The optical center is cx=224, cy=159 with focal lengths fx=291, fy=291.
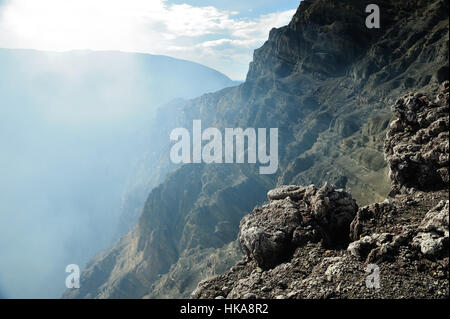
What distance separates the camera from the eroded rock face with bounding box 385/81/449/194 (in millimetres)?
19062

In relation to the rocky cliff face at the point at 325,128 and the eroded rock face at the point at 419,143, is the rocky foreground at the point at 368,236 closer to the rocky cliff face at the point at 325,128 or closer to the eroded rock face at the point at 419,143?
the eroded rock face at the point at 419,143

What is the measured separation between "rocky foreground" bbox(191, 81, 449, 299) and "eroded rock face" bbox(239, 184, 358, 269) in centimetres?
7

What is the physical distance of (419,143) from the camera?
21625 millimetres

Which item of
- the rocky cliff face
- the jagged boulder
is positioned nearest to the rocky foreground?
the jagged boulder

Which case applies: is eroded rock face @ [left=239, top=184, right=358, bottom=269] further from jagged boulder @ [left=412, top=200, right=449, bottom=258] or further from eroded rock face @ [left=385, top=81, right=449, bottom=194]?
jagged boulder @ [left=412, top=200, right=449, bottom=258]

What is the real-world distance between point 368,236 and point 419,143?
9756mm

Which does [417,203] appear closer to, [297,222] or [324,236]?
[324,236]

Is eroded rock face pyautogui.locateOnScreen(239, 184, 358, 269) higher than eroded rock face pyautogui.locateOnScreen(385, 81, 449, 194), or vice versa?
eroded rock face pyautogui.locateOnScreen(385, 81, 449, 194)

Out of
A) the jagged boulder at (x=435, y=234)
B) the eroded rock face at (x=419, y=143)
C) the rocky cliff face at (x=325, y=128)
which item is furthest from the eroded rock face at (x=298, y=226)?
the rocky cliff face at (x=325, y=128)

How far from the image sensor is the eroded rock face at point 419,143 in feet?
62.5

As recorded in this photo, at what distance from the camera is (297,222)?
21.4 metres

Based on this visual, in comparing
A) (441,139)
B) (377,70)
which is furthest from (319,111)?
(441,139)

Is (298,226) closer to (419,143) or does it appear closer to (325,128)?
(419,143)

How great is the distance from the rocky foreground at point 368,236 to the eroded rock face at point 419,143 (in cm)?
7
